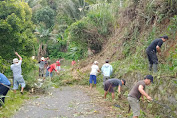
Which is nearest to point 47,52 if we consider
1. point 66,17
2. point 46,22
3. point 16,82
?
point 46,22

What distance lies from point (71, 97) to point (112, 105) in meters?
2.38

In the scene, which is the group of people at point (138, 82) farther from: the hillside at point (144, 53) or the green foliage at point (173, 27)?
the green foliage at point (173, 27)

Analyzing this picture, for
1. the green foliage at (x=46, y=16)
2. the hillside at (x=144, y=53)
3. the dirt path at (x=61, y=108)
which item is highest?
the green foliage at (x=46, y=16)

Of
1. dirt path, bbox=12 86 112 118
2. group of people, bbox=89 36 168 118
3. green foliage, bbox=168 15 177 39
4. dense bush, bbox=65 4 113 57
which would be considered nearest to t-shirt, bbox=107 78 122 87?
group of people, bbox=89 36 168 118

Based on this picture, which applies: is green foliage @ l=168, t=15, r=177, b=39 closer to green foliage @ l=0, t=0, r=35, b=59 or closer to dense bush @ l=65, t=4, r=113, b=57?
green foliage @ l=0, t=0, r=35, b=59

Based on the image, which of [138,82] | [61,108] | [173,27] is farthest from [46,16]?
[138,82]

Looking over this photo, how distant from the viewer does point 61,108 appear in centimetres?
771

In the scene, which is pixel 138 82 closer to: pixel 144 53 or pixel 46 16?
pixel 144 53

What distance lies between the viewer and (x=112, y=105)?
27.1 ft

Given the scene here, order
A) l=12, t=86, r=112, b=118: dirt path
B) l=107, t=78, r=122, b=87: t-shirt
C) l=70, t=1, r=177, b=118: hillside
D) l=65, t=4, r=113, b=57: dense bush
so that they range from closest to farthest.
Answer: l=70, t=1, r=177, b=118: hillside → l=12, t=86, r=112, b=118: dirt path → l=107, t=78, r=122, b=87: t-shirt → l=65, t=4, r=113, b=57: dense bush

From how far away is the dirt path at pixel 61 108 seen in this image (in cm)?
685

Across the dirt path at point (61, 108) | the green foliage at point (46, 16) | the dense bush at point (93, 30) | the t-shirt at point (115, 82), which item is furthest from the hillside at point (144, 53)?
the green foliage at point (46, 16)

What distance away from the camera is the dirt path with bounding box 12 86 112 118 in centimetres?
685

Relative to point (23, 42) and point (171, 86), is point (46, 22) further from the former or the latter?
point (171, 86)
